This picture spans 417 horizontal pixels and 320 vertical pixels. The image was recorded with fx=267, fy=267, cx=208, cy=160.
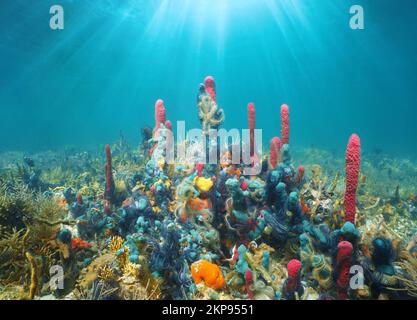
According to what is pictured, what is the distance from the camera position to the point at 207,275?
11.0 ft

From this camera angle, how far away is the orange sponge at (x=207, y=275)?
11.0ft

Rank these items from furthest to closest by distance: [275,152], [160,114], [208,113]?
[160,114]
[208,113]
[275,152]

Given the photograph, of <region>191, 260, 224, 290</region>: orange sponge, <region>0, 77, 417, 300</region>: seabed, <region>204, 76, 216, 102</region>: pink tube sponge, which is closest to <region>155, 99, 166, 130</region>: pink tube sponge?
<region>204, 76, 216, 102</region>: pink tube sponge

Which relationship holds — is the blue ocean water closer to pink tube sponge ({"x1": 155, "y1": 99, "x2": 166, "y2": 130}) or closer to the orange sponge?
pink tube sponge ({"x1": 155, "y1": 99, "x2": 166, "y2": 130})

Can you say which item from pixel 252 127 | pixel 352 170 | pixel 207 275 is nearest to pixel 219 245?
pixel 207 275

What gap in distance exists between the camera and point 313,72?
72.1 m

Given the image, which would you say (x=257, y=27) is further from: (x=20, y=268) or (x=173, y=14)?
(x=20, y=268)

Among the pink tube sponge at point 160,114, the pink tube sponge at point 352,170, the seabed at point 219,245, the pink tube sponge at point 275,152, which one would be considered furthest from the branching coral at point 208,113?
the pink tube sponge at point 352,170

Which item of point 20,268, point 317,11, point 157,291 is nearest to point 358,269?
point 157,291

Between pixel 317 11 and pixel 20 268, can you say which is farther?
pixel 317 11

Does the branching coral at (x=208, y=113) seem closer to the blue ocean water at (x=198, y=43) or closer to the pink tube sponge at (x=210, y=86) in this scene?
the pink tube sponge at (x=210, y=86)

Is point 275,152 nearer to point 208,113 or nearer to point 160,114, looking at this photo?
point 208,113

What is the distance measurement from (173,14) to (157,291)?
40113 mm
